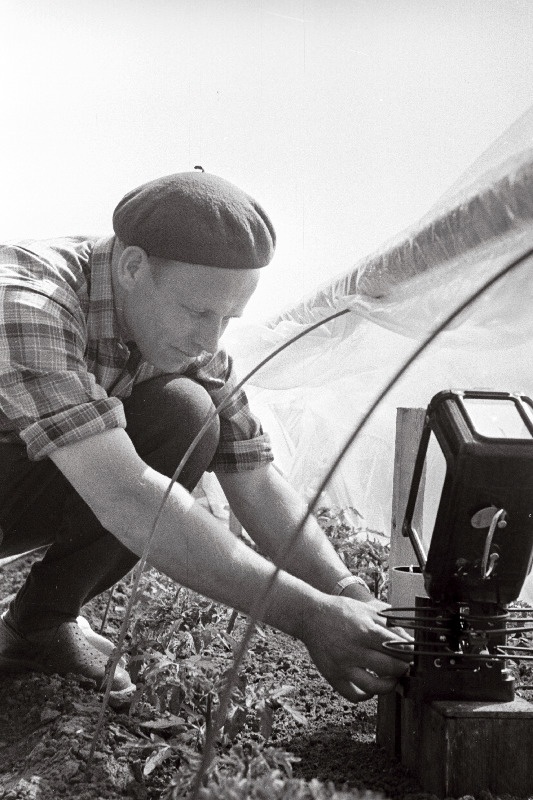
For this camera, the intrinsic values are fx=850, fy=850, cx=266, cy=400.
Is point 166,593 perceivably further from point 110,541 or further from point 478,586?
point 478,586

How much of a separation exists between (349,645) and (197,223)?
0.84 m

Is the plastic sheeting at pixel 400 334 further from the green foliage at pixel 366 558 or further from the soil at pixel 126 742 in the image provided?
the soil at pixel 126 742

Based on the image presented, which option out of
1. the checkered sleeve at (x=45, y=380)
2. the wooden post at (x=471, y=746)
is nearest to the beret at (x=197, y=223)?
the checkered sleeve at (x=45, y=380)

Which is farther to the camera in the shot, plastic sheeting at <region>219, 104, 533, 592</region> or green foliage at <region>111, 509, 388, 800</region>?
plastic sheeting at <region>219, 104, 533, 592</region>

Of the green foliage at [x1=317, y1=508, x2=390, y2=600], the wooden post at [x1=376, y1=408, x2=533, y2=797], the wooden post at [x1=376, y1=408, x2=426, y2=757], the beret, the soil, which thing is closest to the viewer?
the wooden post at [x1=376, y1=408, x2=533, y2=797]

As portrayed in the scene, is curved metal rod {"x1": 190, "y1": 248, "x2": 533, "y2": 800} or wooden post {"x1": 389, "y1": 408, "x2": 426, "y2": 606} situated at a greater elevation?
curved metal rod {"x1": 190, "y1": 248, "x2": 533, "y2": 800}

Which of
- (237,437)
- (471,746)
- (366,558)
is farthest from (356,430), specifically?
(366,558)

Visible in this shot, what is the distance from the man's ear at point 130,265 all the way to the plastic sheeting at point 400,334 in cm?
51

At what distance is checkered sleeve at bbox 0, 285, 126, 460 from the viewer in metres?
1.50

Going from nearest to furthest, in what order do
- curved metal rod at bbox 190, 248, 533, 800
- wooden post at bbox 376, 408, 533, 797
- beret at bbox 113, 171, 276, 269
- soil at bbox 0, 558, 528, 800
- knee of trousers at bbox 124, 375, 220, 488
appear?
curved metal rod at bbox 190, 248, 533, 800
wooden post at bbox 376, 408, 533, 797
soil at bbox 0, 558, 528, 800
beret at bbox 113, 171, 276, 269
knee of trousers at bbox 124, 375, 220, 488

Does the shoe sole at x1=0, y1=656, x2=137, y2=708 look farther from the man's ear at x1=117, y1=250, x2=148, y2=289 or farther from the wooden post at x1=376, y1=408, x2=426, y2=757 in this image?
the man's ear at x1=117, y1=250, x2=148, y2=289

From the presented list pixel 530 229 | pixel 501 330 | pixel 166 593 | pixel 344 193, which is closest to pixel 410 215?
pixel 344 193

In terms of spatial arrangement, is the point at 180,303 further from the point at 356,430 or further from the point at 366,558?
the point at 366,558

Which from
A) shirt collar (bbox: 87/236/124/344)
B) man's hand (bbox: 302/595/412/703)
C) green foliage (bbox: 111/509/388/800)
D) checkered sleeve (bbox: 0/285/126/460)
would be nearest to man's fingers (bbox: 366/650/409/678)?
man's hand (bbox: 302/595/412/703)
